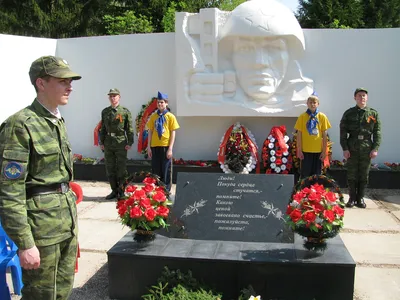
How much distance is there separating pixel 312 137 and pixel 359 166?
88cm

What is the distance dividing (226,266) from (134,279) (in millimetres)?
751

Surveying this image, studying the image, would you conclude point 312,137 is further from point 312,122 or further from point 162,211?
point 162,211

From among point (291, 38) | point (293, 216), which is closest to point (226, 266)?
point (293, 216)

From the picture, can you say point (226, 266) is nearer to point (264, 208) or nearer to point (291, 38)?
point (264, 208)

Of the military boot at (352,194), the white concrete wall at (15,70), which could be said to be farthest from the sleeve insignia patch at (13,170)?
the white concrete wall at (15,70)

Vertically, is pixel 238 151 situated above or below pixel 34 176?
below

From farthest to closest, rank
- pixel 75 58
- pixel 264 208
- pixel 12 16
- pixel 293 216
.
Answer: pixel 12 16
pixel 75 58
pixel 264 208
pixel 293 216

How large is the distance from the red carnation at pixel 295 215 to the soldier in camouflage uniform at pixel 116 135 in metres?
3.59

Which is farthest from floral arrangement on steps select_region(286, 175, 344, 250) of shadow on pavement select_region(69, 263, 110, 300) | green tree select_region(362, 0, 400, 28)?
green tree select_region(362, 0, 400, 28)

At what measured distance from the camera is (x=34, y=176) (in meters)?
2.20

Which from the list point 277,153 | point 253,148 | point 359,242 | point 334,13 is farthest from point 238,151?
point 334,13

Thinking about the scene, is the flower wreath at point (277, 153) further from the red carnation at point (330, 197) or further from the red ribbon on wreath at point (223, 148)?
the red carnation at point (330, 197)

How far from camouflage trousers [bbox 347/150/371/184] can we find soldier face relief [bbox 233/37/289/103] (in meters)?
1.88

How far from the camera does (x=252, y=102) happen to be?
7.29 m
